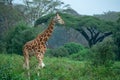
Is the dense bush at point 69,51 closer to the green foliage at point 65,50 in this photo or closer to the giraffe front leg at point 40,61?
the green foliage at point 65,50

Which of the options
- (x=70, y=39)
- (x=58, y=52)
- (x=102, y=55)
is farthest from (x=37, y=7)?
(x=102, y=55)

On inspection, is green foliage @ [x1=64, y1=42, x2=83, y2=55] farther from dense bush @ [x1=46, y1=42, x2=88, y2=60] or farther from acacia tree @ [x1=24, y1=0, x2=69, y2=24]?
acacia tree @ [x1=24, y1=0, x2=69, y2=24]

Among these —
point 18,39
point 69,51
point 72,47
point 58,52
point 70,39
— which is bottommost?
point 70,39

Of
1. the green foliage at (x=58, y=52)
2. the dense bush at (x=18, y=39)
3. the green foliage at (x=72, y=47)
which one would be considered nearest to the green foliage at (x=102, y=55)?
the dense bush at (x=18, y=39)

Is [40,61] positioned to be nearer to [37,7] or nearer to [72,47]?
[72,47]

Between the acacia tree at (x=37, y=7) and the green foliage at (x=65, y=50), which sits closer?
the green foliage at (x=65, y=50)

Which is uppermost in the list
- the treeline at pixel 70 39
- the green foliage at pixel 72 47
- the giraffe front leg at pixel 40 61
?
the giraffe front leg at pixel 40 61

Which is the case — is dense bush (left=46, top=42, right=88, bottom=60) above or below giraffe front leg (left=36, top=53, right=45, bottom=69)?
below

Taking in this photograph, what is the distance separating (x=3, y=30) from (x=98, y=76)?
71.0 ft

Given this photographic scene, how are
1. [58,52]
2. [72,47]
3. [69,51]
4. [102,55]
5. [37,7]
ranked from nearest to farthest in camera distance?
[102,55]
[58,52]
[69,51]
[72,47]
[37,7]

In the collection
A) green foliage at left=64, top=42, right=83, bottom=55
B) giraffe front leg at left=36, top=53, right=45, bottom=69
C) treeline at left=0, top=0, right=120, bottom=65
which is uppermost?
giraffe front leg at left=36, top=53, right=45, bottom=69

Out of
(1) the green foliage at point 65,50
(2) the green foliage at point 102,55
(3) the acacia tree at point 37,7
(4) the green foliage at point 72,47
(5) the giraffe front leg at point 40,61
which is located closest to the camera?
(5) the giraffe front leg at point 40,61

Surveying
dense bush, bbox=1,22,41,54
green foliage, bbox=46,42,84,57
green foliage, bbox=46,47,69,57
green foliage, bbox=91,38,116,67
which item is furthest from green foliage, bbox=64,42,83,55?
green foliage, bbox=91,38,116,67

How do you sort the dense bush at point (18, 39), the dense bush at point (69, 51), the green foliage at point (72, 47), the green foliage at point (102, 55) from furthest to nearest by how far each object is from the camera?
the green foliage at point (72, 47)
the dense bush at point (69, 51)
the dense bush at point (18, 39)
the green foliage at point (102, 55)
